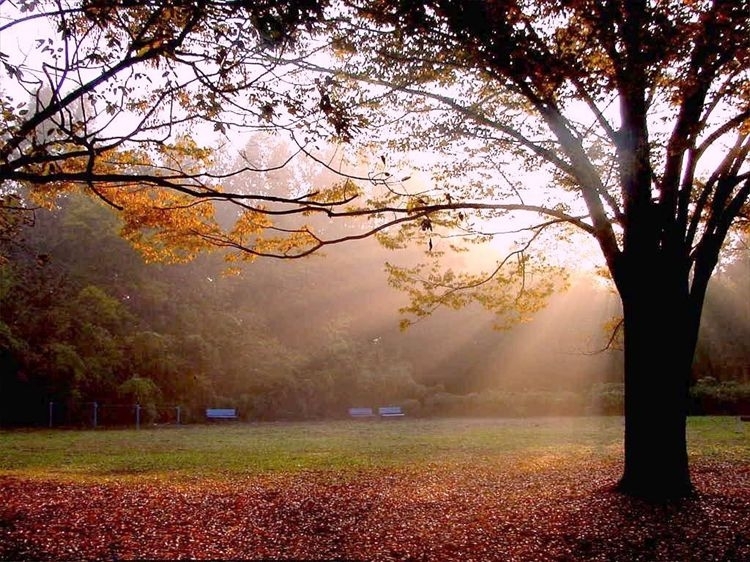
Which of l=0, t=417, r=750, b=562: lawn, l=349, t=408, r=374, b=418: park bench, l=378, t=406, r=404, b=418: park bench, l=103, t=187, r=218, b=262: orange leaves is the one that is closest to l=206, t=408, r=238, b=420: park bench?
l=349, t=408, r=374, b=418: park bench

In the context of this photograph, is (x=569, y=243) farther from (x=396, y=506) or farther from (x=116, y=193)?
(x=116, y=193)

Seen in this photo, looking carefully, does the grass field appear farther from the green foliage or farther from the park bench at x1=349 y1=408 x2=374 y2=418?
the park bench at x1=349 y1=408 x2=374 y2=418

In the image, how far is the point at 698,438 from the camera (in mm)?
16500

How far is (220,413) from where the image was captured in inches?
985

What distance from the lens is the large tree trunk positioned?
26.7ft

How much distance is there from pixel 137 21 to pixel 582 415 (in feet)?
77.1

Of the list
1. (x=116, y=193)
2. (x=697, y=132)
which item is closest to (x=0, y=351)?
(x=116, y=193)

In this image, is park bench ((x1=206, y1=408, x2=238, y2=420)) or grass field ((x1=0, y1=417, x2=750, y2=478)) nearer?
grass field ((x1=0, y1=417, x2=750, y2=478))

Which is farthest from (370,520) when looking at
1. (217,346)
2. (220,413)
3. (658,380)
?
(217,346)

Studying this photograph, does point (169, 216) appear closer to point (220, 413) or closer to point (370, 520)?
point (370, 520)

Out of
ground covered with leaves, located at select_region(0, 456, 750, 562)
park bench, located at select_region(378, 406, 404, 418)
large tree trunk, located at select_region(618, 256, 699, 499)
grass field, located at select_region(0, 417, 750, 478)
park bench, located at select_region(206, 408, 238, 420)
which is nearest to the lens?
ground covered with leaves, located at select_region(0, 456, 750, 562)

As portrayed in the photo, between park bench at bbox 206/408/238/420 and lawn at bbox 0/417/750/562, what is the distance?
10096 mm

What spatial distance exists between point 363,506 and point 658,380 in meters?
3.75

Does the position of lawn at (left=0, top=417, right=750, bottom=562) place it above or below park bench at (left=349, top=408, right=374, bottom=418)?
above
